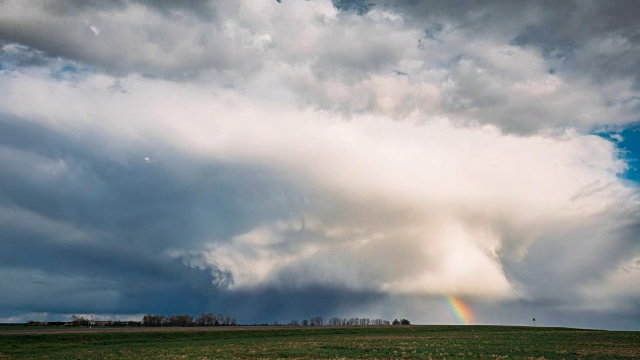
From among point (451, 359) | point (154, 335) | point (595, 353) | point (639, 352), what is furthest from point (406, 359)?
point (154, 335)

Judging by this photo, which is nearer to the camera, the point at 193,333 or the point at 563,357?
the point at 563,357

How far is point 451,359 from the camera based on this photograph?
159 feet

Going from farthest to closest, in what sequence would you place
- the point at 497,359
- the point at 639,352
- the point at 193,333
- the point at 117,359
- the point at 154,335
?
1. the point at 193,333
2. the point at 154,335
3. the point at 639,352
4. the point at 117,359
5. the point at 497,359

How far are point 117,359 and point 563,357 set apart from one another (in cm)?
4410

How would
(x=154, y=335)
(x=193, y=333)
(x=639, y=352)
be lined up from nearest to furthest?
(x=639, y=352) < (x=154, y=335) < (x=193, y=333)

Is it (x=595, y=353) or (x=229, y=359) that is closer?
(x=229, y=359)

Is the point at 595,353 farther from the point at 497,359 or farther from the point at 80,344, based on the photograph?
the point at 80,344

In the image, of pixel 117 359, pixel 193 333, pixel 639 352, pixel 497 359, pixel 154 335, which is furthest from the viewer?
pixel 193 333

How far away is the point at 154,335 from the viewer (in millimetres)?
94375

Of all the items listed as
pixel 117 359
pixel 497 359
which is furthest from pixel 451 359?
pixel 117 359

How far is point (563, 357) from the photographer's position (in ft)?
164

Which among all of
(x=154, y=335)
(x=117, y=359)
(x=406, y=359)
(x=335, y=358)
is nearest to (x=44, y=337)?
(x=154, y=335)

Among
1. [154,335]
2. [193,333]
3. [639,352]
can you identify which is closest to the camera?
[639,352]

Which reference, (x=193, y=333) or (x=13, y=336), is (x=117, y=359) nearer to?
(x=13, y=336)
